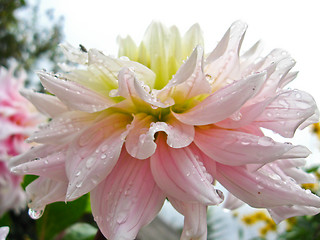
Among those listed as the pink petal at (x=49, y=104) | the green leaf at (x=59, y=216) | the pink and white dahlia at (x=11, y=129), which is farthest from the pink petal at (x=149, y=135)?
the pink and white dahlia at (x=11, y=129)

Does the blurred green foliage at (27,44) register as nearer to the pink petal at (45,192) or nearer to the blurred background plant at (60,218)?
the blurred background plant at (60,218)

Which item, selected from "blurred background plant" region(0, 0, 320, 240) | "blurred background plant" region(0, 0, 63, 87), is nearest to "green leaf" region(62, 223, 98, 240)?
"blurred background plant" region(0, 0, 320, 240)

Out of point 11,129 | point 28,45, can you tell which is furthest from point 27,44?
point 11,129

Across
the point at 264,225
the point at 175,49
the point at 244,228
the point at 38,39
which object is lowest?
the point at 38,39

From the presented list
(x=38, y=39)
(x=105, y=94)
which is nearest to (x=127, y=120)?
(x=105, y=94)

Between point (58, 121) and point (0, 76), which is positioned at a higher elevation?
point (58, 121)

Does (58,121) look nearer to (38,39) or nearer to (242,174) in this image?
(242,174)

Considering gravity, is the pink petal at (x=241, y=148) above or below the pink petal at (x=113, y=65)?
below
